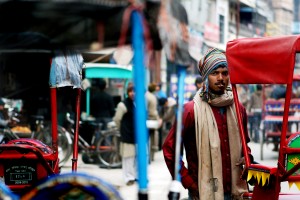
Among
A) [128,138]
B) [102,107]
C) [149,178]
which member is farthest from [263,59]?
[102,107]

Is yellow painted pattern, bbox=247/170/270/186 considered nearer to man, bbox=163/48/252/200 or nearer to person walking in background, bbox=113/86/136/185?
man, bbox=163/48/252/200

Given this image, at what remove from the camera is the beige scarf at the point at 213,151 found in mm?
5504

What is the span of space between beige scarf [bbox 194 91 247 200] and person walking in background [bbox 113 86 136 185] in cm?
657

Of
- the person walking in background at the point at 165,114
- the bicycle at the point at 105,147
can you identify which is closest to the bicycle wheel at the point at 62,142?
the bicycle at the point at 105,147

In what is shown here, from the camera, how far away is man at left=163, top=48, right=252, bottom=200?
552 centimetres

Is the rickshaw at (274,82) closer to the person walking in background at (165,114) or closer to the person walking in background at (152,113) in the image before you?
the person walking in background at (152,113)

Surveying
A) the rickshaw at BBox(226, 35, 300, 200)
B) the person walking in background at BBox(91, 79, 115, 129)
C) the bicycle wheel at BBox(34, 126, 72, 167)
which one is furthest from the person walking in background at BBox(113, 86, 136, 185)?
the rickshaw at BBox(226, 35, 300, 200)

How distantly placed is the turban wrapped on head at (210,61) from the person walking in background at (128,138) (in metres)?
6.46

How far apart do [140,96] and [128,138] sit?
343 inches

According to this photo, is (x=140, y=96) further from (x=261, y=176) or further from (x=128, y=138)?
(x=128, y=138)

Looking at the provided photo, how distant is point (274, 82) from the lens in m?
5.64

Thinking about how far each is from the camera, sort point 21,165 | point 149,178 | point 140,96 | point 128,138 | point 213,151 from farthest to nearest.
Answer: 1. point 149,178
2. point 128,138
3. point 21,165
4. point 213,151
5. point 140,96

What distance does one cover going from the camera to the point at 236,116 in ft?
18.7

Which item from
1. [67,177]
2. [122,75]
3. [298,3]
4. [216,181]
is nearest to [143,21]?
[67,177]
